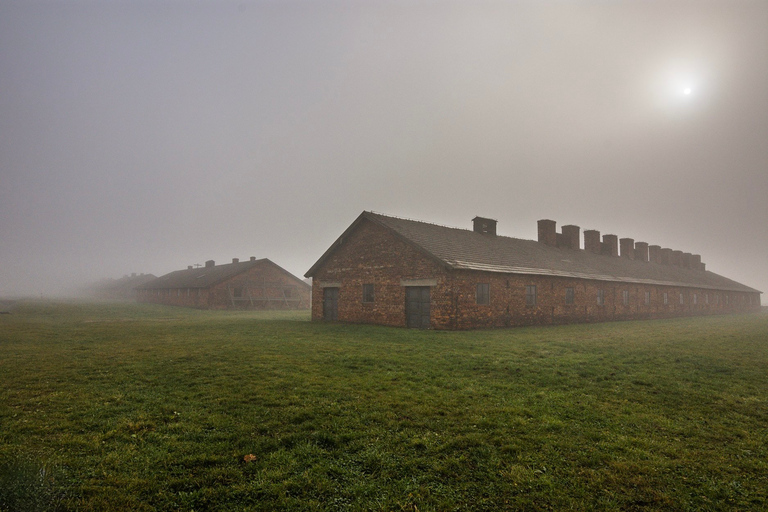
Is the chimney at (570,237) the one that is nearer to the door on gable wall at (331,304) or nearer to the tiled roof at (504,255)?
the tiled roof at (504,255)

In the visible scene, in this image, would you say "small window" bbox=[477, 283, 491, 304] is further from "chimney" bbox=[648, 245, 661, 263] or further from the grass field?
"chimney" bbox=[648, 245, 661, 263]

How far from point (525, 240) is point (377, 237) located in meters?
15.5

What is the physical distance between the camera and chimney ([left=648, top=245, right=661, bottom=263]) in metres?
51.0

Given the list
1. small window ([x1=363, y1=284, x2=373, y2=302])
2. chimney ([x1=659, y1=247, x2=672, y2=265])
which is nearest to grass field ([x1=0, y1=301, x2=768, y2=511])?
small window ([x1=363, y1=284, x2=373, y2=302])

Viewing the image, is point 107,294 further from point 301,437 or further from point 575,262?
point 301,437

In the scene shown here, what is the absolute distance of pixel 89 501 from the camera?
395cm

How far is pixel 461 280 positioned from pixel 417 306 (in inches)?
110

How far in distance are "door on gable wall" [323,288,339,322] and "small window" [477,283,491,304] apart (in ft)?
30.9

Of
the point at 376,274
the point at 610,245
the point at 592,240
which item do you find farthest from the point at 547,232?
the point at 376,274

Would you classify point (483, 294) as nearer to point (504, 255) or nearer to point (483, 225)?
point (504, 255)

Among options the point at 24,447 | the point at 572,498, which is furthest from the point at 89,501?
the point at 572,498

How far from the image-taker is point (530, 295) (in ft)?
78.9

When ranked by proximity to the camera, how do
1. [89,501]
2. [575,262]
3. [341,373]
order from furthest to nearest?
1. [575,262]
2. [341,373]
3. [89,501]

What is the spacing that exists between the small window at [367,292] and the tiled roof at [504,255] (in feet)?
12.7
